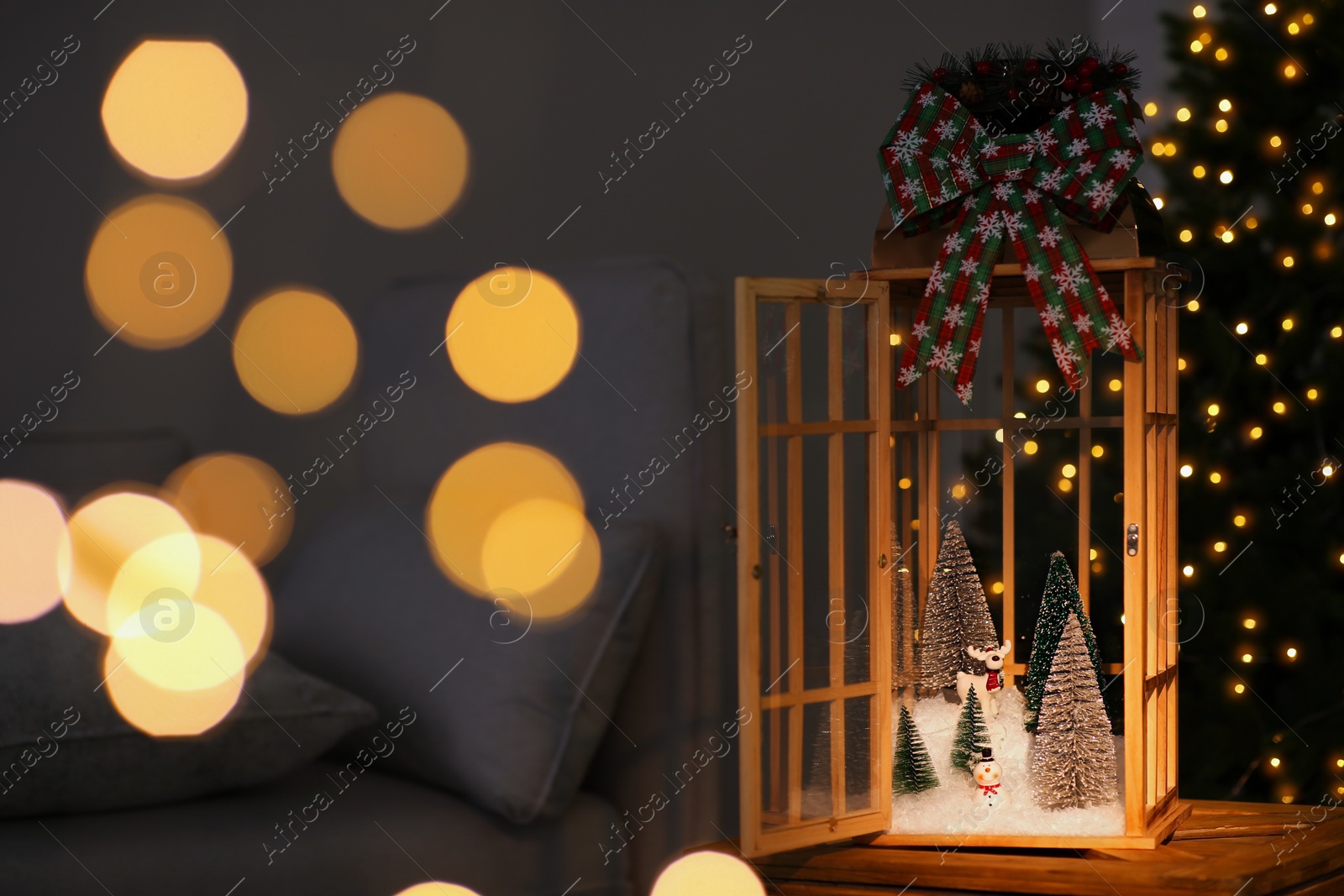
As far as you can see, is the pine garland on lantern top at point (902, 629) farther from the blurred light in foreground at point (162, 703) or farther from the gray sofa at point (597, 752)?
the blurred light in foreground at point (162, 703)

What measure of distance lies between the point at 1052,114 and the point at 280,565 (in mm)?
1386

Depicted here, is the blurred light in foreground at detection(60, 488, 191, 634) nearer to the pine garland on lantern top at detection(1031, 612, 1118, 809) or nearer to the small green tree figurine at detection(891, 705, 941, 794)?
the small green tree figurine at detection(891, 705, 941, 794)

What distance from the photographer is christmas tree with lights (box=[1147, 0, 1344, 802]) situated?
6.41 ft

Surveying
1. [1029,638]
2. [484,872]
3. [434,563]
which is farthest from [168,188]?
[1029,638]

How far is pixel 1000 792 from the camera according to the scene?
1.51 meters

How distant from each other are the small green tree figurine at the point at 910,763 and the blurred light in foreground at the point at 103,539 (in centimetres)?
96

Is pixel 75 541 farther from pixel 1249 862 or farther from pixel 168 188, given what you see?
pixel 1249 862

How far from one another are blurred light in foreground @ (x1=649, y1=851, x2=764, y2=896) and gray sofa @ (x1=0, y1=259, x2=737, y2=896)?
2 centimetres

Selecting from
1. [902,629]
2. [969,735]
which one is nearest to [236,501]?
[902,629]

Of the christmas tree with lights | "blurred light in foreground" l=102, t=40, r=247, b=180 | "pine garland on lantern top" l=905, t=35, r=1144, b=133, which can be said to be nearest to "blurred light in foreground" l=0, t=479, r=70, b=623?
"blurred light in foreground" l=102, t=40, r=247, b=180

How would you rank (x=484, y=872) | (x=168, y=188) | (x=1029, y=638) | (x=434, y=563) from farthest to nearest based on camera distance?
1. (x=168, y=188)
2. (x=1029, y=638)
3. (x=434, y=563)
4. (x=484, y=872)

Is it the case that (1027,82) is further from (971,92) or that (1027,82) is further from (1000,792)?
(1000,792)

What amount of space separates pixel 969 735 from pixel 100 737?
1.05 metres

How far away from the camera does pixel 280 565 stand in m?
1.96
